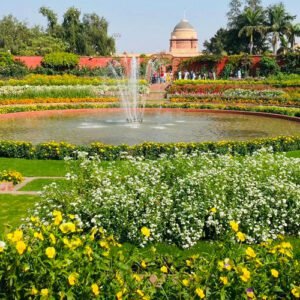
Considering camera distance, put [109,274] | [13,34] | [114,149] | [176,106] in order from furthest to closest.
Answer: [13,34] → [176,106] → [114,149] → [109,274]

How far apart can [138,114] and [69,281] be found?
1720 cm

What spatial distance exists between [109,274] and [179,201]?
262cm

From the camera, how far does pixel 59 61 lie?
37.1 meters

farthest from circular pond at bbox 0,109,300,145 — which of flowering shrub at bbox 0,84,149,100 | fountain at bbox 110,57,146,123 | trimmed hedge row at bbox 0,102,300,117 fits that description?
flowering shrub at bbox 0,84,149,100

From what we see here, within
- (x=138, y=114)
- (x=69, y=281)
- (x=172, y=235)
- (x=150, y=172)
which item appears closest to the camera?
(x=69, y=281)

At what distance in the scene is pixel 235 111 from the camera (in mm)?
20391

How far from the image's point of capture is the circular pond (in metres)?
13.6

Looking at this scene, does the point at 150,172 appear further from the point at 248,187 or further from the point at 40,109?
the point at 40,109

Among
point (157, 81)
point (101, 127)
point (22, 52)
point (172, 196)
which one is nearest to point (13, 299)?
point (172, 196)

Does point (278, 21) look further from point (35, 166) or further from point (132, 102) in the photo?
point (35, 166)

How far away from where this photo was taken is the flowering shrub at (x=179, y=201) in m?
5.20

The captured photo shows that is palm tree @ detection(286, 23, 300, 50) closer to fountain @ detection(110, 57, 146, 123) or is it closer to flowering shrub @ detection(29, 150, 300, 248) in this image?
fountain @ detection(110, 57, 146, 123)

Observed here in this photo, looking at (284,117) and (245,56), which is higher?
(245,56)

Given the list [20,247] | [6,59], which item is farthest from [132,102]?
[20,247]
